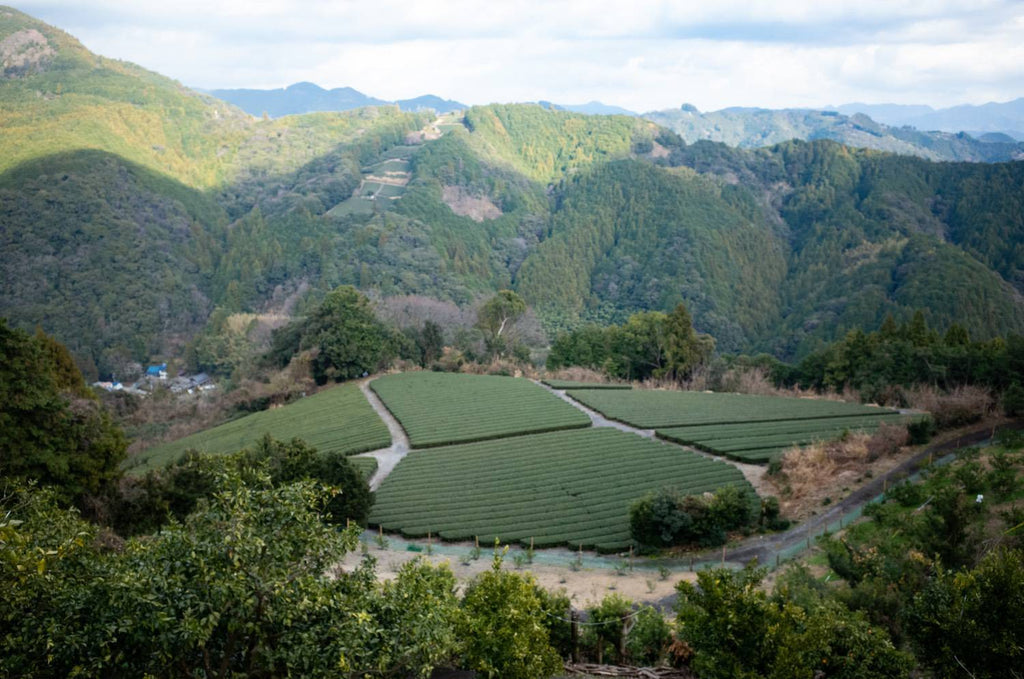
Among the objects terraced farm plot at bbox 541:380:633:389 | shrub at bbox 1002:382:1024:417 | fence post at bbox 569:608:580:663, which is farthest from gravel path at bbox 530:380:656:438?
fence post at bbox 569:608:580:663

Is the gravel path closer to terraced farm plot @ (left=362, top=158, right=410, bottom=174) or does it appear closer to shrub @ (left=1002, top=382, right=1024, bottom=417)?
shrub @ (left=1002, top=382, right=1024, bottom=417)

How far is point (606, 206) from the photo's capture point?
156 m

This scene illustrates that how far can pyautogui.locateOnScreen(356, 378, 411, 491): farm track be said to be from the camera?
3691 cm

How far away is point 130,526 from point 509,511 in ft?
50.9

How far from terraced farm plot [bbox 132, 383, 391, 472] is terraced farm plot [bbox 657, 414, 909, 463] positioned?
60.9 ft

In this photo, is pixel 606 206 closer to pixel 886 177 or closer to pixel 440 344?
pixel 886 177

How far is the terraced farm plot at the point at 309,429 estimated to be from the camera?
4212cm

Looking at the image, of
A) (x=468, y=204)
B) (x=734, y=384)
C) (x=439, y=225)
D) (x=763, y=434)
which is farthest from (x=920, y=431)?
(x=468, y=204)

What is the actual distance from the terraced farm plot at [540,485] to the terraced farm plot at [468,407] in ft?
5.91

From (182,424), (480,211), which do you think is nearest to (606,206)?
(480,211)

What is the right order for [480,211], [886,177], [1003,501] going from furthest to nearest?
[480,211] < [886,177] < [1003,501]

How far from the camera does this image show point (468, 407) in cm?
4919

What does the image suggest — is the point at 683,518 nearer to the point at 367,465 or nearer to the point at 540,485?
the point at 540,485

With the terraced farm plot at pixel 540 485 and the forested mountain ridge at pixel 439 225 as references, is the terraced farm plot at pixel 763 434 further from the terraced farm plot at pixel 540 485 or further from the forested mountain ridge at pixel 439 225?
the forested mountain ridge at pixel 439 225
